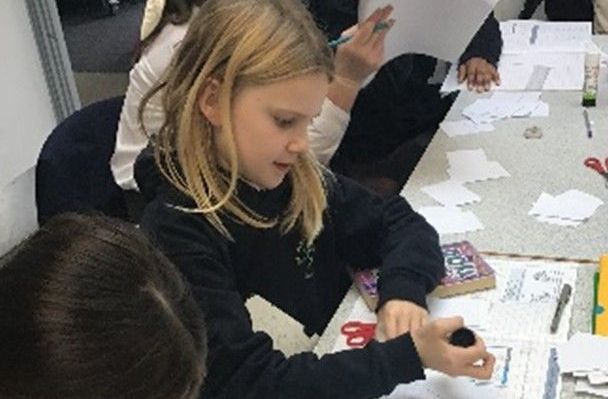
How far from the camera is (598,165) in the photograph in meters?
1.71

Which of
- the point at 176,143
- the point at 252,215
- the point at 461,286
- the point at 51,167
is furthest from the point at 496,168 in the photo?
the point at 51,167

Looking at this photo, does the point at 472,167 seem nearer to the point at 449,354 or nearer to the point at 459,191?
the point at 459,191

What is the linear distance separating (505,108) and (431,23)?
A: 0.86 ft

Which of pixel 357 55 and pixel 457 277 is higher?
pixel 357 55

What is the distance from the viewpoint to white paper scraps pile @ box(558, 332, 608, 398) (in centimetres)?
112

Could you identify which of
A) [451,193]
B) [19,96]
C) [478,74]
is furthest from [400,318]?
[19,96]

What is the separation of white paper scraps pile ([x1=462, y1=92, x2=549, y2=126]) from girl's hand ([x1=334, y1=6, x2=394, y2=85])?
33 centimetres

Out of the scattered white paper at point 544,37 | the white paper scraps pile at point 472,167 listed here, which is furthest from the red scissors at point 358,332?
the scattered white paper at point 544,37

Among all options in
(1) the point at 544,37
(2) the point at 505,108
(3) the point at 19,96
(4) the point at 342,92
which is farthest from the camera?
(3) the point at 19,96

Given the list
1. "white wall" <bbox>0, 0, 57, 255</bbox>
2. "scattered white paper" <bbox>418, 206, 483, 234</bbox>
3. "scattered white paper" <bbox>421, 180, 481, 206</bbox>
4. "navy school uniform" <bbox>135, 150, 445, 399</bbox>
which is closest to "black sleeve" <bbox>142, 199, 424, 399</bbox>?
"navy school uniform" <bbox>135, 150, 445, 399</bbox>

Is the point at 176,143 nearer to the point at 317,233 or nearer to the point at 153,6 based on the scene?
the point at 317,233

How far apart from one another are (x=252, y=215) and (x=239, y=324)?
212 mm

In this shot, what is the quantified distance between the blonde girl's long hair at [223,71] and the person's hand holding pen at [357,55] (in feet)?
1.36

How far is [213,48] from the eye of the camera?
1236 mm
